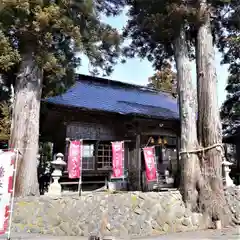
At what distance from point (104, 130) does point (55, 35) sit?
6024mm

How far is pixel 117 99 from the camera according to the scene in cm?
1838

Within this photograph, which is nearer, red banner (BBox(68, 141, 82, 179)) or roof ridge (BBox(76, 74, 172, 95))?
red banner (BBox(68, 141, 82, 179))

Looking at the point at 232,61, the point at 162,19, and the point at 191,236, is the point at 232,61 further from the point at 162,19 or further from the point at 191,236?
the point at 191,236

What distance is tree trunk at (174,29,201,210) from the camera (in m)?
10.0

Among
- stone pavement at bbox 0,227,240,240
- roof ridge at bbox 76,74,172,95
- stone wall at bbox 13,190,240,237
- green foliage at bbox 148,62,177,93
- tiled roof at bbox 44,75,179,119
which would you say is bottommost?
stone pavement at bbox 0,227,240,240

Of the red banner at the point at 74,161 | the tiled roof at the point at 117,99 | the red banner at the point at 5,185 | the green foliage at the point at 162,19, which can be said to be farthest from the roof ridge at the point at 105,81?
the red banner at the point at 5,185

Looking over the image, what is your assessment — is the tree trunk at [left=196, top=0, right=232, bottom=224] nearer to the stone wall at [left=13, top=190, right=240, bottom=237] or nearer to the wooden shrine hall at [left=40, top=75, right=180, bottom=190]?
the stone wall at [left=13, top=190, right=240, bottom=237]

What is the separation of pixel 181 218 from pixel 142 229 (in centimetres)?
152

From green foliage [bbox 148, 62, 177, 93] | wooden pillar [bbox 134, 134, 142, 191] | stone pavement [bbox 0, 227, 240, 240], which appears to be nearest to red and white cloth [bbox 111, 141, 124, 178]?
wooden pillar [bbox 134, 134, 142, 191]

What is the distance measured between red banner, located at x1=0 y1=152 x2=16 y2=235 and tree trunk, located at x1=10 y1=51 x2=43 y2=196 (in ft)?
9.99

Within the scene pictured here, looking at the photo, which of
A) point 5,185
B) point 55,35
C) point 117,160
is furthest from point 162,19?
point 5,185

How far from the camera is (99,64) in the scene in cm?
1305

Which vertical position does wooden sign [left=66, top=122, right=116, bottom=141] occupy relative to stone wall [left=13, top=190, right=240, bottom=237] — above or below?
above

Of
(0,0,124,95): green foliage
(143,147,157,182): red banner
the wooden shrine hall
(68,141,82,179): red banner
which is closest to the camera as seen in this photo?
(0,0,124,95): green foliage
